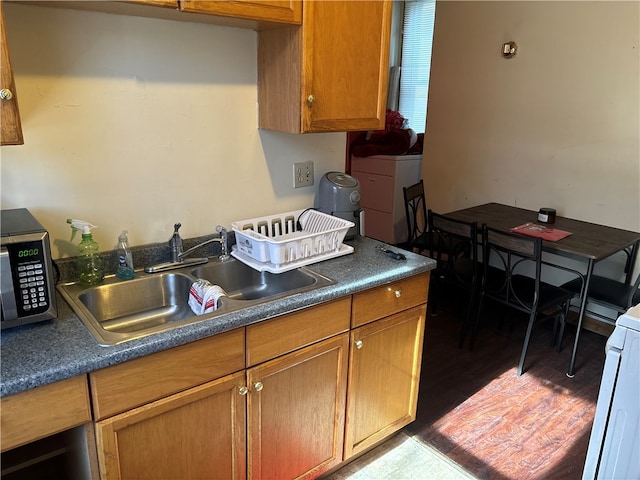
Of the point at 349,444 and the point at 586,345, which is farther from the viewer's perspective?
the point at 586,345

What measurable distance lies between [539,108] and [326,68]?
2.27m

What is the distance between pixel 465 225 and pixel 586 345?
1.14m

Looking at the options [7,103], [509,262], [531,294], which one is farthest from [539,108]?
[7,103]

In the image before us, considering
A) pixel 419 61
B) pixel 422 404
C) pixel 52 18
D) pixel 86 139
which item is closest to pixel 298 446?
pixel 422 404

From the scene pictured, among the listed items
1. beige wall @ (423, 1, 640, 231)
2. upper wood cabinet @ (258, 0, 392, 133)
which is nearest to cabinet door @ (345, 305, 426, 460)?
upper wood cabinet @ (258, 0, 392, 133)

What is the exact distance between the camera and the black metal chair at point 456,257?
290cm

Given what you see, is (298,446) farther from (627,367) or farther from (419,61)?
(419,61)

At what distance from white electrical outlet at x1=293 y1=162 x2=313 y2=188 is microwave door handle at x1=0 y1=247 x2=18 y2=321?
117 centimetres

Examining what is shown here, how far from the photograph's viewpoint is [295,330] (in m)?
1.60

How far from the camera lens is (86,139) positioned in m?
1.59

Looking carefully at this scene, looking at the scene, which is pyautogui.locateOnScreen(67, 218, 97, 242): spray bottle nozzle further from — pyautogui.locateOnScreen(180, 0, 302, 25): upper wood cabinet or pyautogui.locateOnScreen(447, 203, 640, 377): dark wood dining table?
pyautogui.locateOnScreen(447, 203, 640, 377): dark wood dining table

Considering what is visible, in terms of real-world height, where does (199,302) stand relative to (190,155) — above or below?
below

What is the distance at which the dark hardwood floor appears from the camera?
84.1 inches

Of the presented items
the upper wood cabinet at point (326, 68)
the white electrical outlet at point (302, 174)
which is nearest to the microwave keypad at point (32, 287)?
the upper wood cabinet at point (326, 68)
